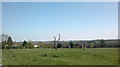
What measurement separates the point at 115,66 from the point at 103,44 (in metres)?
47.2

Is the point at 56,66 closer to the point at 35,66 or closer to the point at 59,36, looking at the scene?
the point at 35,66

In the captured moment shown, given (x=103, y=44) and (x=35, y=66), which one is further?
(x=103, y=44)

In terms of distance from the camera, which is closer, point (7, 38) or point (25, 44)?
point (7, 38)

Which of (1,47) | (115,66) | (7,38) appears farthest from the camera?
(7,38)

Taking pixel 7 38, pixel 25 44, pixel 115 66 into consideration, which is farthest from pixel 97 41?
pixel 115 66

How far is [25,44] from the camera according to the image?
64.8m

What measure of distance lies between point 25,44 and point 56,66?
5104cm

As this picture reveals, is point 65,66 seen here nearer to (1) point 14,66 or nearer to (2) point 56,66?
(2) point 56,66

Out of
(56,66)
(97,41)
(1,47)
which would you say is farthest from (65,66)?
(97,41)

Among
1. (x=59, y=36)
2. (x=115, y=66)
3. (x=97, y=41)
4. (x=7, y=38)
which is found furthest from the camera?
(x=97, y=41)

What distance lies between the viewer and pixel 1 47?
1817 inches

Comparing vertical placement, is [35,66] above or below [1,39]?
below

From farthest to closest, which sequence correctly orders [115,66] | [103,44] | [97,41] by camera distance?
[97,41] → [103,44] → [115,66]

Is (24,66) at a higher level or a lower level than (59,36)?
lower
